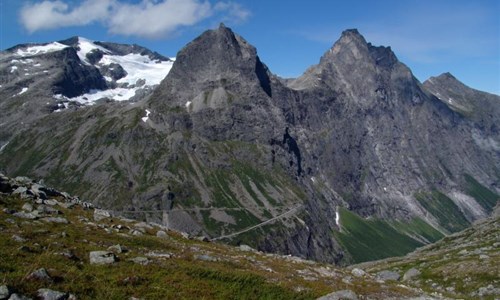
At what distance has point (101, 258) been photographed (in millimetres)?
Answer: 26891

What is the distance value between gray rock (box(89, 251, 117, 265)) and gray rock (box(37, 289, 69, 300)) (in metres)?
6.57

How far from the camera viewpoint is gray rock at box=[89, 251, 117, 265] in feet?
86.7

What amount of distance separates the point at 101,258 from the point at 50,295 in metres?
7.54

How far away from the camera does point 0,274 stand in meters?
20.8

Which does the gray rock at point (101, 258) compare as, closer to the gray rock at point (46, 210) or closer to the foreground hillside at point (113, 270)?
the foreground hillside at point (113, 270)

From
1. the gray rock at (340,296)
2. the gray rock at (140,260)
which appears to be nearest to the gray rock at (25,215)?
the gray rock at (140,260)

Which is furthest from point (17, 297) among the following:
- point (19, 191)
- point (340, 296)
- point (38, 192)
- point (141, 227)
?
point (38, 192)

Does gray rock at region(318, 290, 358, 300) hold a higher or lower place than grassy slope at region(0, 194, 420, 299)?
lower

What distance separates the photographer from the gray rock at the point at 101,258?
86.7 feet

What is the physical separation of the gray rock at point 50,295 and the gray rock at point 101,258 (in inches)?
259

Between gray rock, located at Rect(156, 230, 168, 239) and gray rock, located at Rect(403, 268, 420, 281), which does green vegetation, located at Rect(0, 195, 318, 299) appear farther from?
gray rock, located at Rect(403, 268, 420, 281)

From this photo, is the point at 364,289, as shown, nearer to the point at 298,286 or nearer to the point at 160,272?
the point at 298,286

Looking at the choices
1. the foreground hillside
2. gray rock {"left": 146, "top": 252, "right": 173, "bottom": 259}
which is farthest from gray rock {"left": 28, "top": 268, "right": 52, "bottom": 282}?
gray rock {"left": 146, "top": 252, "right": 173, "bottom": 259}

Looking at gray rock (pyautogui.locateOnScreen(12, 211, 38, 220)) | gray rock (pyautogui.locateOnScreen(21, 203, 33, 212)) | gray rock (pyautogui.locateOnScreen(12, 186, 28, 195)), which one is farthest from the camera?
gray rock (pyautogui.locateOnScreen(12, 186, 28, 195))
